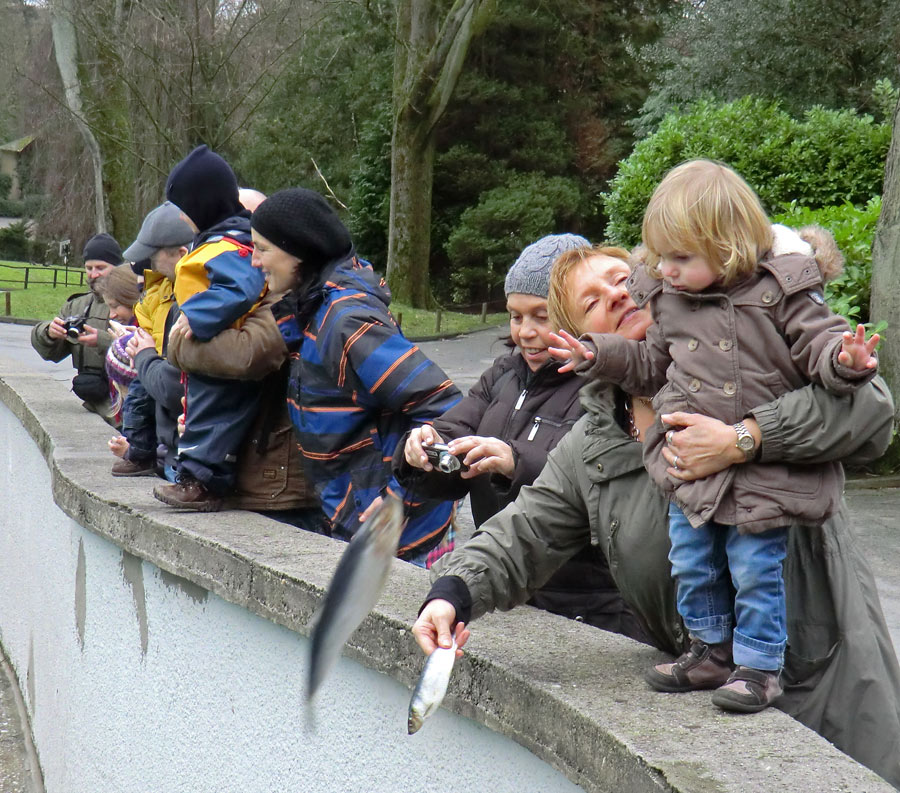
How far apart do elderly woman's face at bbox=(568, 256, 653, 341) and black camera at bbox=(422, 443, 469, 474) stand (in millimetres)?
477

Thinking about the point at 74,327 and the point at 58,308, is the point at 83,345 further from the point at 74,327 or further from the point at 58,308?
the point at 58,308

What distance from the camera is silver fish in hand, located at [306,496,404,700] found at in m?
1.81

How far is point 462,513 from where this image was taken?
8.73 meters

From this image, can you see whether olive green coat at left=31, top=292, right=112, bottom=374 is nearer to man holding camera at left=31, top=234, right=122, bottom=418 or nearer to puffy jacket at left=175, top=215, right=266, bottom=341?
man holding camera at left=31, top=234, right=122, bottom=418

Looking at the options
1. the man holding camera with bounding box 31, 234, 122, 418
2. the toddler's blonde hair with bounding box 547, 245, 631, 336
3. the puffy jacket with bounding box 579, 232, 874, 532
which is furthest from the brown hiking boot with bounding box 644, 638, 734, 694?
the man holding camera with bounding box 31, 234, 122, 418

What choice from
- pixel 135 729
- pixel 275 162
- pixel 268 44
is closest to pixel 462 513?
pixel 135 729

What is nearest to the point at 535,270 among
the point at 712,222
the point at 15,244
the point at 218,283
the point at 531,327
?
the point at 531,327

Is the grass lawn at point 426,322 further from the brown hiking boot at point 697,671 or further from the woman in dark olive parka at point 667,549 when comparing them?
the brown hiking boot at point 697,671

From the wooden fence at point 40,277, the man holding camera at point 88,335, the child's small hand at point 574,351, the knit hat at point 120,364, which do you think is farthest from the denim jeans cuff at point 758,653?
the wooden fence at point 40,277

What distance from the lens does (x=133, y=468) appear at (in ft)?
16.0

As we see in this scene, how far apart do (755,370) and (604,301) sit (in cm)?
60

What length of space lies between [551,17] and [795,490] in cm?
3058

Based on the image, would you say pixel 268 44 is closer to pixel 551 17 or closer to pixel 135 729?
pixel 551 17

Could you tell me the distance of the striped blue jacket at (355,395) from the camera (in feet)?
11.4
